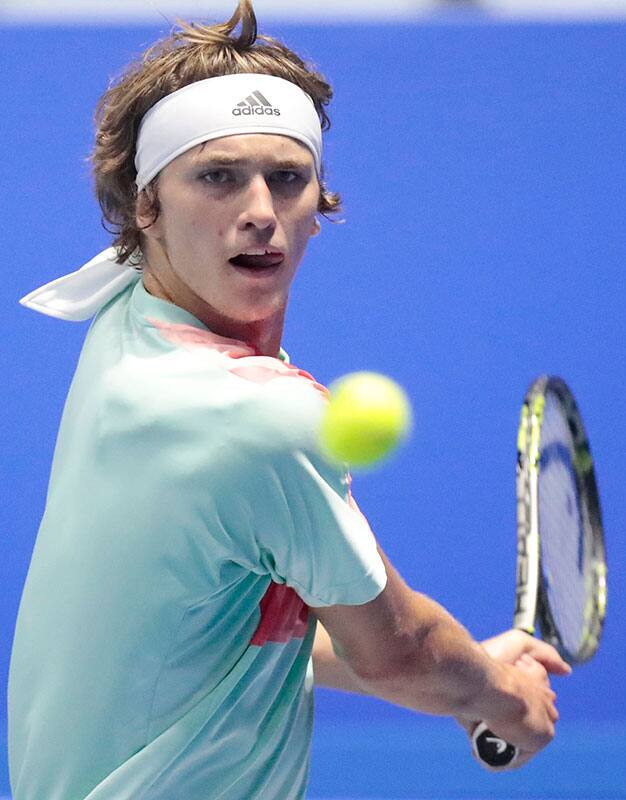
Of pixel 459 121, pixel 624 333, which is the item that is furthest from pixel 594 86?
pixel 624 333

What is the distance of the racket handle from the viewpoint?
5.57 ft

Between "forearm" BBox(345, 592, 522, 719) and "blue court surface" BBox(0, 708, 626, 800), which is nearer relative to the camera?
"forearm" BBox(345, 592, 522, 719)

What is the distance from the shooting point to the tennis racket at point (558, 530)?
212 cm

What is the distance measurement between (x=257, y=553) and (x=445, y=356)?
2341mm

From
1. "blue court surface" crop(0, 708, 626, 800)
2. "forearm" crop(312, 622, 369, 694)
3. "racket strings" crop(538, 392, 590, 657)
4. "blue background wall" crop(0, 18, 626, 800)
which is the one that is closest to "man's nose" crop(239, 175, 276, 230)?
"forearm" crop(312, 622, 369, 694)

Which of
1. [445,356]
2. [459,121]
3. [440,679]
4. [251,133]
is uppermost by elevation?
[459,121]

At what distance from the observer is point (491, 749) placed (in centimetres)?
171

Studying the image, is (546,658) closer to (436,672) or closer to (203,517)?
(436,672)

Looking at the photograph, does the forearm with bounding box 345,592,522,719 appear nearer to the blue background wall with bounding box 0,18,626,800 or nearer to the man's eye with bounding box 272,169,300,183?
the man's eye with bounding box 272,169,300,183

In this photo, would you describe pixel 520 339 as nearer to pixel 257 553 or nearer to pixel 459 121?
pixel 459 121

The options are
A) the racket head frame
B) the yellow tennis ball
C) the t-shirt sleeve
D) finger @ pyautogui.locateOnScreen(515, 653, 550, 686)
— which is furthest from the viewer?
the racket head frame

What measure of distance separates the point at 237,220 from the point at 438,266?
7.45 ft

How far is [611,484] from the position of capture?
3641 millimetres

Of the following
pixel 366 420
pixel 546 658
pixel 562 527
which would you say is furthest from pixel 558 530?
pixel 366 420
